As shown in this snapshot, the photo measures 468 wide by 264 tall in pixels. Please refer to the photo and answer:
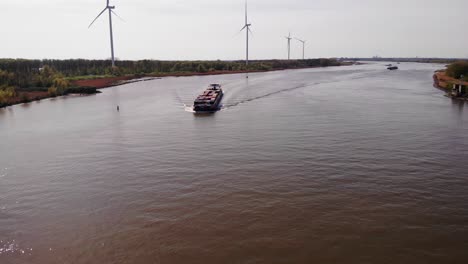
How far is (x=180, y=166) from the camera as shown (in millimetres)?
25453

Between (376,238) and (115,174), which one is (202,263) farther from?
(115,174)

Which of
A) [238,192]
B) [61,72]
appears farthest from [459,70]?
[61,72]

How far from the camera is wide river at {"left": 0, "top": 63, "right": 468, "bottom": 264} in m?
14.9

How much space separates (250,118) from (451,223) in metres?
29.9

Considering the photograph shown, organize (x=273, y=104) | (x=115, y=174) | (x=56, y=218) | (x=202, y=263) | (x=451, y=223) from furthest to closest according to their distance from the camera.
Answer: (x=273, y=104)
(x=115, y=174)
(x=56, y=218)
(x=451, y=223)
(x=202, y=263)

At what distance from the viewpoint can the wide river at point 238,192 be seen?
1487 centimetres

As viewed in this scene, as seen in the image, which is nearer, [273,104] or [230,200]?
[230,200]

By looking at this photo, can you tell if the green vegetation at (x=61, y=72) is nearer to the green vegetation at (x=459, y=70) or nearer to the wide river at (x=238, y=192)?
the wide river at (x=238, y=192)

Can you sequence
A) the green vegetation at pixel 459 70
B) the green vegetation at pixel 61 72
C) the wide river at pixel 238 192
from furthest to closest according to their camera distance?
1. the green vegetation at pixel 459 70
2. the green vegetation at pixel 61 72
3. the wide river at pixel 238 192

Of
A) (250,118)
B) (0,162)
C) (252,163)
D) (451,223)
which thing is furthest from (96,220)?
(250,118)

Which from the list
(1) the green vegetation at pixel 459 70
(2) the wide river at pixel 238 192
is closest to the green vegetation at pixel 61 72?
(2) the wide river at pixel 238 192

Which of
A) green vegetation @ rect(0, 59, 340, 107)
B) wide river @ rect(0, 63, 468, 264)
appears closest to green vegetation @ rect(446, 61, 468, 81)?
wide river @ rect(0, 63, 468, 264)

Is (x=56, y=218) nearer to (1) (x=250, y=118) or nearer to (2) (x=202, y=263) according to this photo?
(2) (x=202, y=263)

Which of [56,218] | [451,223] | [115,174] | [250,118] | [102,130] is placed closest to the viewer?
[451,223]
